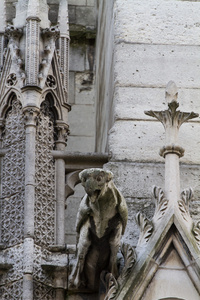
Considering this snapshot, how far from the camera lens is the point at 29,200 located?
922 cm

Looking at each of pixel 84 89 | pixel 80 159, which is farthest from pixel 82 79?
pixel 80 159

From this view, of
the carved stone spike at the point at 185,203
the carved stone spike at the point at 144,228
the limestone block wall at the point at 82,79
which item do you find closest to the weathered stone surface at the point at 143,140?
the carved stone spike at the point at 185,203

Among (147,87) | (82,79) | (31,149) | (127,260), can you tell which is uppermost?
(82,79)

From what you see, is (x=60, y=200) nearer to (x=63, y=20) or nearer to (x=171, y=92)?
(x=171, y=92)

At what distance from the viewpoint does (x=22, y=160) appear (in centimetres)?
947

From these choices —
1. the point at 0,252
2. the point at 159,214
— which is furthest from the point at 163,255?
the point at 0,252

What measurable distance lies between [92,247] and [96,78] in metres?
3.88

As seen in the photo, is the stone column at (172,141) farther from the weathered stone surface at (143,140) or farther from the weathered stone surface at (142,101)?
the weathered stone surface at (142,101)

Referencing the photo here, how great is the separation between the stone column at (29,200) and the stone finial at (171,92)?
1013 millimetres

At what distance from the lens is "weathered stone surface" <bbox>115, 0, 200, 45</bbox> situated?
10.1 m

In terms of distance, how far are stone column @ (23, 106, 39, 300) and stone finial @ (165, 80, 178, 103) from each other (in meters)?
1.01

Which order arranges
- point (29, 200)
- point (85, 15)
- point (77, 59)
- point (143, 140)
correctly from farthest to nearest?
point (85, 15) → point (77, 59) → point (143, 140) → point (29, 200)

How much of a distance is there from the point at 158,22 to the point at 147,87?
61cm

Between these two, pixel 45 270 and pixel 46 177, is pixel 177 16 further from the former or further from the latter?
pixel 45 270
